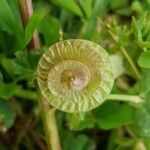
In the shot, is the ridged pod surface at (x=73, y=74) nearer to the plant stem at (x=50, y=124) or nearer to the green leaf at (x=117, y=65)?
the plant stem at (x=50, y=124)

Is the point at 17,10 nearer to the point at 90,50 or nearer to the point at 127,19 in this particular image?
the point at 90,50

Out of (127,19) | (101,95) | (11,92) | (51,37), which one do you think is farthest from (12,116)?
(127,19)

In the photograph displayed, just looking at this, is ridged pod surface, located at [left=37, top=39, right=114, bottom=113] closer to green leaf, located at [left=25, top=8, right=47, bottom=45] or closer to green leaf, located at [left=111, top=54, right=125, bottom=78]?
green leaf, located at [left=25, top=8, right=47, bottom=45]

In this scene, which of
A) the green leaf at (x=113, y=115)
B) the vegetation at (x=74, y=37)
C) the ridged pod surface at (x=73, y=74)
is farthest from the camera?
the green leaf at (x=113, y=115)

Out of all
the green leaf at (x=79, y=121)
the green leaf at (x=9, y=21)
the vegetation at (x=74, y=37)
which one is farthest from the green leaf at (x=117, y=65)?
the green leaf at (x=9, y=21)

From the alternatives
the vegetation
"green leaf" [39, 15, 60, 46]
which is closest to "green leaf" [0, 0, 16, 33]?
the vegetation

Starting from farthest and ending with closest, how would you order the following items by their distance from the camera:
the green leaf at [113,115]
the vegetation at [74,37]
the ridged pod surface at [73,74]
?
the green leaf at [113,115] < the vegetation at [74,37] < the ridged pod surface at [73,74]
